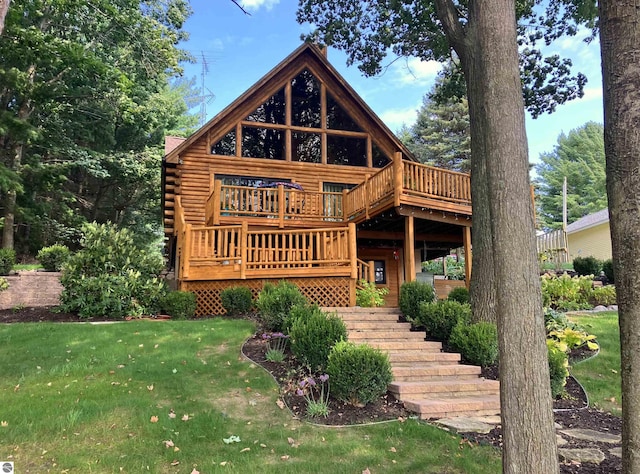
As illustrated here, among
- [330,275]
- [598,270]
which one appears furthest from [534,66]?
[330,275]

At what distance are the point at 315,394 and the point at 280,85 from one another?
12.8 m

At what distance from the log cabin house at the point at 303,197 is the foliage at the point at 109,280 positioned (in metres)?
0.86

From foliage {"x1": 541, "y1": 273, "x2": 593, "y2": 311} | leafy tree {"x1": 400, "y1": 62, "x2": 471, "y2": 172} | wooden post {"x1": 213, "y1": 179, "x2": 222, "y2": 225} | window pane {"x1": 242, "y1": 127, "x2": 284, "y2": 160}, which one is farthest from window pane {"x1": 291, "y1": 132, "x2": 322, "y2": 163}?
leafy tree {"x1": 400, "y1": 62, "x2": 471, "y2": 172}

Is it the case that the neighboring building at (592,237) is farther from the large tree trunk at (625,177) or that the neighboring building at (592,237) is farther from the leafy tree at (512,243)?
the large tree trunk at (625,177)

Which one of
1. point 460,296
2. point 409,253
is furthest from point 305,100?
point 460,296

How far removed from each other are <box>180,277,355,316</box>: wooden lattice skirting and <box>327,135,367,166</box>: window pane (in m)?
7.03

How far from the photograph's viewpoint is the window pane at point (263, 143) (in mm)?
15508

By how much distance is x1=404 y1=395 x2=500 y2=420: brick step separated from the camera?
5.35 metres

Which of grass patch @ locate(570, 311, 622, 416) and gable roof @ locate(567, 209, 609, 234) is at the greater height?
gable roof @ locate(567, 209, 609, 234)

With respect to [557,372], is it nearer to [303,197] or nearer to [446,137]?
[303,197]

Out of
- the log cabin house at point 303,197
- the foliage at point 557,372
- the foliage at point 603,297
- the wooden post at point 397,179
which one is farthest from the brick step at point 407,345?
the foliage at point 603,297

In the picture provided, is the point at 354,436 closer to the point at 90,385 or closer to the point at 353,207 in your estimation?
the point at 90,385

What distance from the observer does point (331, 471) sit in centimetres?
376

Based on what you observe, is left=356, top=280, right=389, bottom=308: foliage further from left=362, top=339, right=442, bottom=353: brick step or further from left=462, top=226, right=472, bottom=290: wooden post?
left=462, top=226, right=472, bottom=290: wooden post
